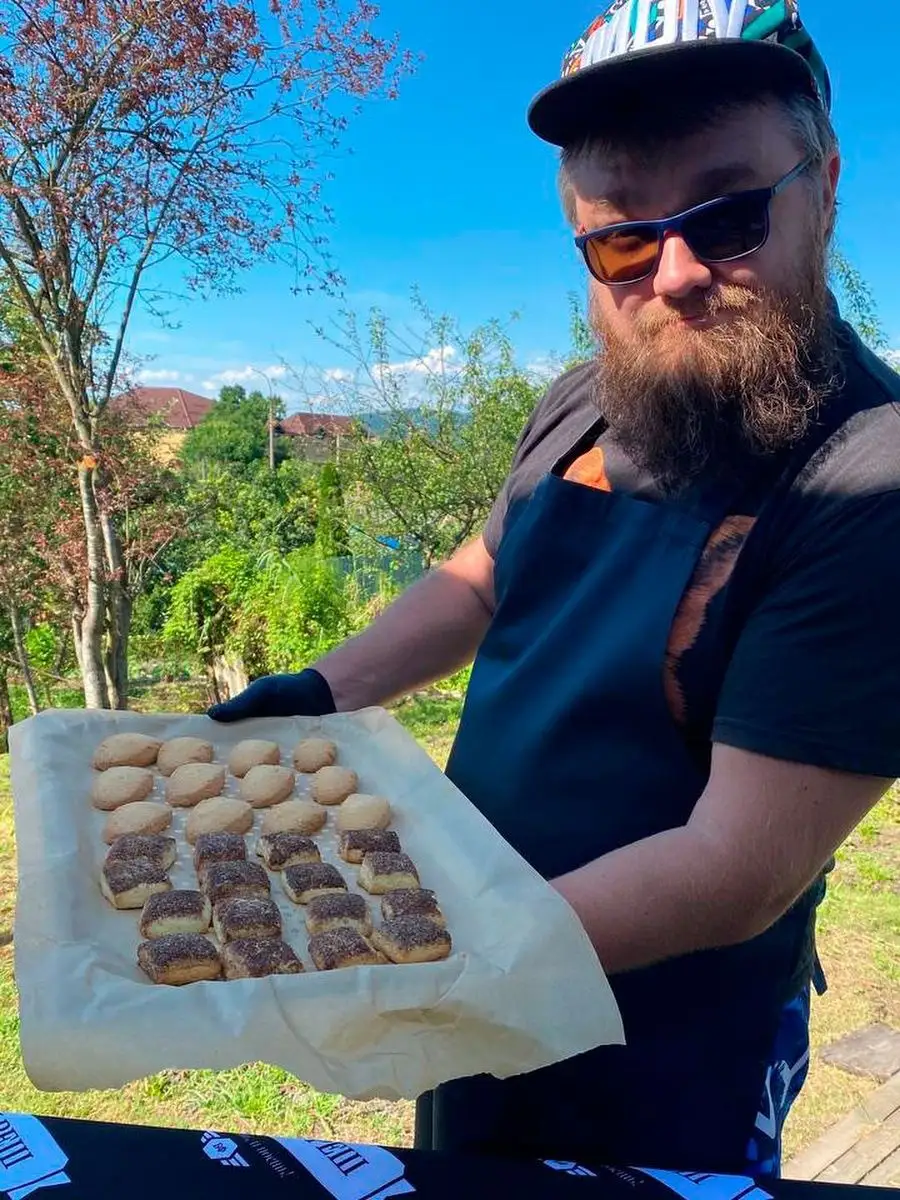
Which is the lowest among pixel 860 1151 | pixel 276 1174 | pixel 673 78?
pixel 860 1151

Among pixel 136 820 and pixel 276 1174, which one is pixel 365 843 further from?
pixel 276 1174

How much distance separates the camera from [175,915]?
137 centimetres

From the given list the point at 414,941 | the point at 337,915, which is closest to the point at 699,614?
the point at 414,941

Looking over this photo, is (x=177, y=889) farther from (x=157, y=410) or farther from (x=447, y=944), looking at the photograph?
(x=157, y=410)

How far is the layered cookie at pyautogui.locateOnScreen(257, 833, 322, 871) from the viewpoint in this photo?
1.61 m

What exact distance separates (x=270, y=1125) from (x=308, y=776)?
1.29 metres

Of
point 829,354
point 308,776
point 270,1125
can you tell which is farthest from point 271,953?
point 270,1125

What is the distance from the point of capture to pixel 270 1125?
249 centimetres

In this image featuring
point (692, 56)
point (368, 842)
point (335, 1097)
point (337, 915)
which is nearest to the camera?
point (692, 56)

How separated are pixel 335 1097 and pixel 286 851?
1.41 metres

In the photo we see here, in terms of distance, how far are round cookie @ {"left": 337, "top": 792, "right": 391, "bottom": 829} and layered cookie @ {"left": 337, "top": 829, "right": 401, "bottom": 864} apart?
0.07 ft

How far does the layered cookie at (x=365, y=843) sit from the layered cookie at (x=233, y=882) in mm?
152

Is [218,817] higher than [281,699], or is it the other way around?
[281,699]

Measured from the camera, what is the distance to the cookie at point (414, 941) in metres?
1.23
